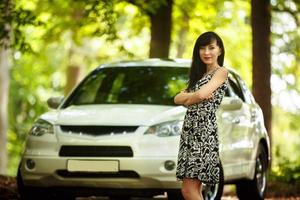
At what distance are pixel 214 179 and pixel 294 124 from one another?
3047cm

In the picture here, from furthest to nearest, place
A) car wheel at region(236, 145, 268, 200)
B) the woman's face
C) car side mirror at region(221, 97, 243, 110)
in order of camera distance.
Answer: car wheel at region(236, 145, 268, 200) < car side mirror at region(221, 97, 243, 110) < the woman's face

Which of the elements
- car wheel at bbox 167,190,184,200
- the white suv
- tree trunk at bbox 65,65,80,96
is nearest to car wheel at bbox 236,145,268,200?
the white suv

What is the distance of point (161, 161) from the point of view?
310 inches

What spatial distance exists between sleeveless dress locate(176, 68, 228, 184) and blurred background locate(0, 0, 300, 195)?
625 centimetres

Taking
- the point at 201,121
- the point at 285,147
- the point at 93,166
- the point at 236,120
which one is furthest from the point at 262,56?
the point at 285,147

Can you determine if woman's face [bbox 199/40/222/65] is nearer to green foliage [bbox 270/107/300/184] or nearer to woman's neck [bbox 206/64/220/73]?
woman's neck [bbox 206/64/220/73]

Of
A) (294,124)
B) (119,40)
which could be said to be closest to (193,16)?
(119,40)

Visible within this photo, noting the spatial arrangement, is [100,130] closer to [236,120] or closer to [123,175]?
[123,175]

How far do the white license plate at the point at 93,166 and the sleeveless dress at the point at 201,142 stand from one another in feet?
6.64

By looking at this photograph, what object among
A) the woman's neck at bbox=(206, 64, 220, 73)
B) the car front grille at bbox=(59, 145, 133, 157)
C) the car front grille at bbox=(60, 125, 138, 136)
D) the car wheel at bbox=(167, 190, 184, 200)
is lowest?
the car wheel at bbox=(167, 190, 184, 200)

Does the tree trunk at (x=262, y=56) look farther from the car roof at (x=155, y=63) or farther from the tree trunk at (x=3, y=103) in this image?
the tree trunk at (x=3, y=103)

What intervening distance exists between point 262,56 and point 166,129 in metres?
6.08

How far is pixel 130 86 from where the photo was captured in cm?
945

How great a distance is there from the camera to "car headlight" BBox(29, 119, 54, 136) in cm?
834
